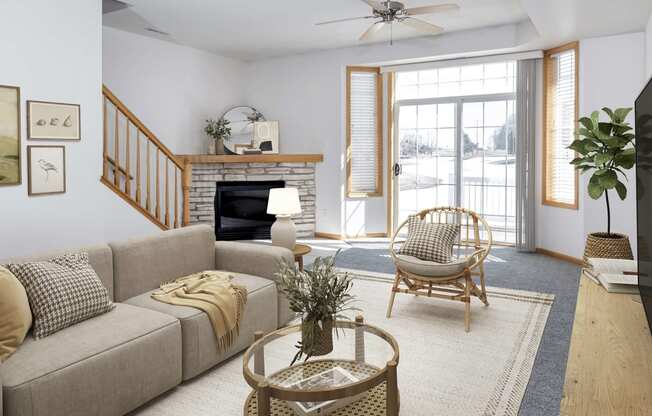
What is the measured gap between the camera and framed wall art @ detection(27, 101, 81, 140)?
12.9 ft

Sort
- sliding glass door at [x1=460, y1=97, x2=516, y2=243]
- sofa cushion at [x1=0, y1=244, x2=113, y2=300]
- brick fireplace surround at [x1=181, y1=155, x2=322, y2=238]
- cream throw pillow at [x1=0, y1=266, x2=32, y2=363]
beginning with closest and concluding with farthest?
1. cream throw pillow at [x1=0, y1=266, x2=32, y2=363]
2. sofa cushion at [x1=0, y1=244, x2=113, y2=300]
3. sliding glass door at [x1=460, y1=97, x2=516, y2=243]
4. brick fireplace surround at [x1=181, y1=155, x2=322, y2=238]

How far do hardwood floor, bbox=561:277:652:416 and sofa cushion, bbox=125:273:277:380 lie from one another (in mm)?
1874

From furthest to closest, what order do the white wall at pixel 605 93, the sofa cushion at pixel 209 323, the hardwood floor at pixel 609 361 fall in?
the white wall at pixel 605 93 < the sofa cushion at pixel 209 323 < the hardwood floor at pixel 609 361

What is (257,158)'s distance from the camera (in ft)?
23.4

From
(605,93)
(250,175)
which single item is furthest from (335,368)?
(250,175)

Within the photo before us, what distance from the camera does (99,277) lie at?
2848mm

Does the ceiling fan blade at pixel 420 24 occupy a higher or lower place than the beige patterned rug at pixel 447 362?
higher

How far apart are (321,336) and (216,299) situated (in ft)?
3.09

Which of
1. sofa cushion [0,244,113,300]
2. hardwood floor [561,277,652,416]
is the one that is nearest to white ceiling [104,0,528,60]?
sofa cushion [0,244,113,300]

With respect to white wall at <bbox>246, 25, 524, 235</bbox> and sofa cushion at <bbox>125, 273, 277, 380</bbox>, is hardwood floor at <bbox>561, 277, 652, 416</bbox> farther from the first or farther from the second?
white wall at <bbox>246, 25, 524, 235</bbox>

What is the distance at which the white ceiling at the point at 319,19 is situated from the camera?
449 centimetres

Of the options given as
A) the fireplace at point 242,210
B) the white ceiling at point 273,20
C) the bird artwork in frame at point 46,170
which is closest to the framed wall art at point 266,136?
the fireplace at point 242,210

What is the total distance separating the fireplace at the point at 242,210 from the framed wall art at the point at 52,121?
2898 millimetres

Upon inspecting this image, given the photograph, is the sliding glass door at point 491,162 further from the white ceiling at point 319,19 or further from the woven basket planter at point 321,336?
the woven basket planter at point 321,336
